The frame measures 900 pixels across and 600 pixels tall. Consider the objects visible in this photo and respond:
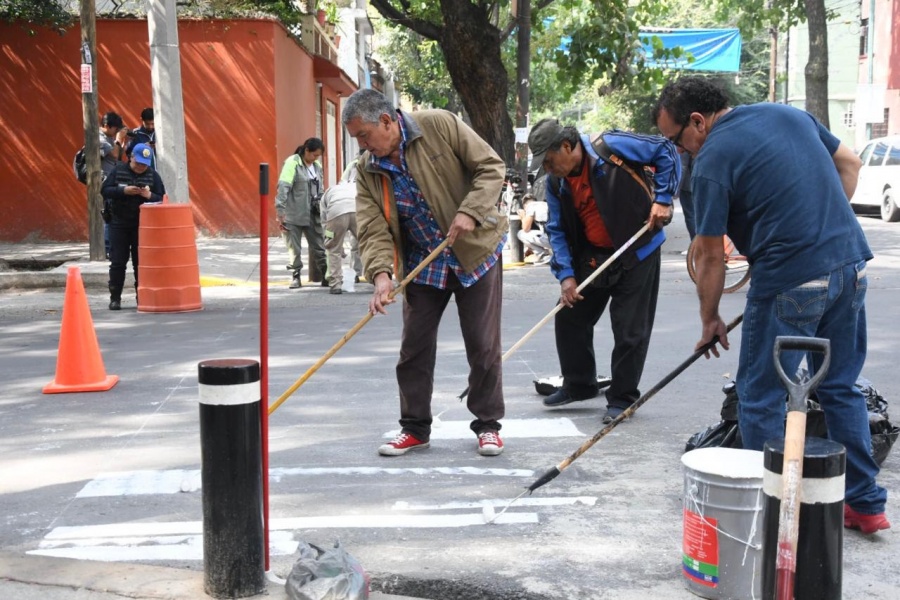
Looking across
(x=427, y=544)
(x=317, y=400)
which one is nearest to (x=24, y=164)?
(x=317, y=400)

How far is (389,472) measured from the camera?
5.36 m

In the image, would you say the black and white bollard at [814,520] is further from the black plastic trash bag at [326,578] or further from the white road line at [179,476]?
the white road line at [179,476]

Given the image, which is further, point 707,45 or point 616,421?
point 707,45

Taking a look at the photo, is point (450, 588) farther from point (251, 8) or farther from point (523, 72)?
point (251, 8)

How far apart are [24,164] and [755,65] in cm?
4190

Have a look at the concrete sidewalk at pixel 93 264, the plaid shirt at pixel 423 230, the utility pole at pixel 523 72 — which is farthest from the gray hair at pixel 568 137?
the utility pole at pixel 523 72

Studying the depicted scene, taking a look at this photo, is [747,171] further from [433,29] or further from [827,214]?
[433,29]

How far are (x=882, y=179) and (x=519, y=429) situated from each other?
18.9 metres

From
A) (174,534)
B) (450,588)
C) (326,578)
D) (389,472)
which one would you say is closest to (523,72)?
(389,472)

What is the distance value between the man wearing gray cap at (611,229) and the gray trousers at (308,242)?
21.7 feet

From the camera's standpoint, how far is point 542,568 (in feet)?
13.3

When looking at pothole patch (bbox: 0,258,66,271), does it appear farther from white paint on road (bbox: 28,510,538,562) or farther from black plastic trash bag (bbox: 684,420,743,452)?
black plastic trash bag (bbox: 684,420,743,452)

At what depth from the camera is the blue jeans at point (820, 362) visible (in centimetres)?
407

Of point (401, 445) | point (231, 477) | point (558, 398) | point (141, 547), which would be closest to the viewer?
point (231, 477)
